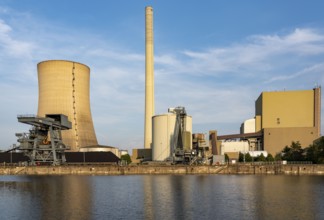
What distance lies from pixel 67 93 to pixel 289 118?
69.7 m

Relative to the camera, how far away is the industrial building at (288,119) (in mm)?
116375

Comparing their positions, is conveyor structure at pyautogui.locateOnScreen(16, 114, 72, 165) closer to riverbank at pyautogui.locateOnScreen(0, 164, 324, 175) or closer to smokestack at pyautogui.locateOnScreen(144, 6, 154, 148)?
riverbank at pyautogui.locateOnScreen(0, 164, 324, 175)

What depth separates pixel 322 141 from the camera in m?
91.5

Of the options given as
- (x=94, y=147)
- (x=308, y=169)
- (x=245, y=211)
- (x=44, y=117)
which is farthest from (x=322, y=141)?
(x=245, y=211)

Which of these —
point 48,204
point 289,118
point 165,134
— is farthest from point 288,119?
point 48,204

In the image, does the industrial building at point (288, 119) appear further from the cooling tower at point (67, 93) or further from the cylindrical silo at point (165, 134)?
the cooling tower at point (67, 93)

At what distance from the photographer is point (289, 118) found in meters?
120

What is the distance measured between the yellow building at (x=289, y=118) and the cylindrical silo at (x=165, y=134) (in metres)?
36.9

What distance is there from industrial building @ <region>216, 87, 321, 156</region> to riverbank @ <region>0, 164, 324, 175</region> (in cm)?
3754

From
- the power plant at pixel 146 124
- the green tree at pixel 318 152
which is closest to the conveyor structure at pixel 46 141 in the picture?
the power plant at pixel 146 124

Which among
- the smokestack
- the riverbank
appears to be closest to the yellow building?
the smokestack

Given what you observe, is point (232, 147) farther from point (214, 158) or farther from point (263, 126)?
point (214, 158)

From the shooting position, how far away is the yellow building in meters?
116

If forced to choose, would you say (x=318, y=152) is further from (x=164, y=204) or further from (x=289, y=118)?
(x=164, y=204)
